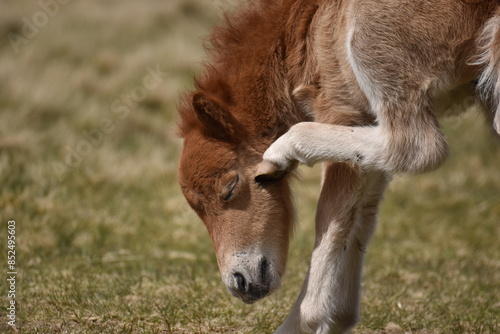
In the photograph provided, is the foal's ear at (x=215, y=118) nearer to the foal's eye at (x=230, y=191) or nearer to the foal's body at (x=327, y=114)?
the foal's body at (x=327, y=114)

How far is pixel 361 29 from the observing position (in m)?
4.26

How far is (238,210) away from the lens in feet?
15.5

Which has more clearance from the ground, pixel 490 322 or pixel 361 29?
pixel 361 29

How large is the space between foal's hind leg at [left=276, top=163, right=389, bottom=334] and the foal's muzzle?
0.76 ft

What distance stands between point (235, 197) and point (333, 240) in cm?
68

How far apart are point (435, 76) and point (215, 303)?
238cm

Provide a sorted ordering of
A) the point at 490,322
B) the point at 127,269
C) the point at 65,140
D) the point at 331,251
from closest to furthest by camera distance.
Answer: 1. the point at 331,251
2. the point at 490,322
3. the point at 127,269
4. the point at 65,140

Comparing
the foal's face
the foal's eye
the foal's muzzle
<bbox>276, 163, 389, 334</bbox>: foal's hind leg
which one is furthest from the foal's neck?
the foal's muzzle

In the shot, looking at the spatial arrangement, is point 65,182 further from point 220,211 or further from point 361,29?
point 361,29

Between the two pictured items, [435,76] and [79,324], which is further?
[79,324]

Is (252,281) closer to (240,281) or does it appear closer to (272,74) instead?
(240,281)

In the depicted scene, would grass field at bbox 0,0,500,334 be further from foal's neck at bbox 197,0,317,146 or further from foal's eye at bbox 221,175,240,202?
foal's eye at bbox 221,175,240,202

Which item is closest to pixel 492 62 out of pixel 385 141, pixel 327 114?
pixel 385 141

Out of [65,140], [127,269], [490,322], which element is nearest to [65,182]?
[65,140]
